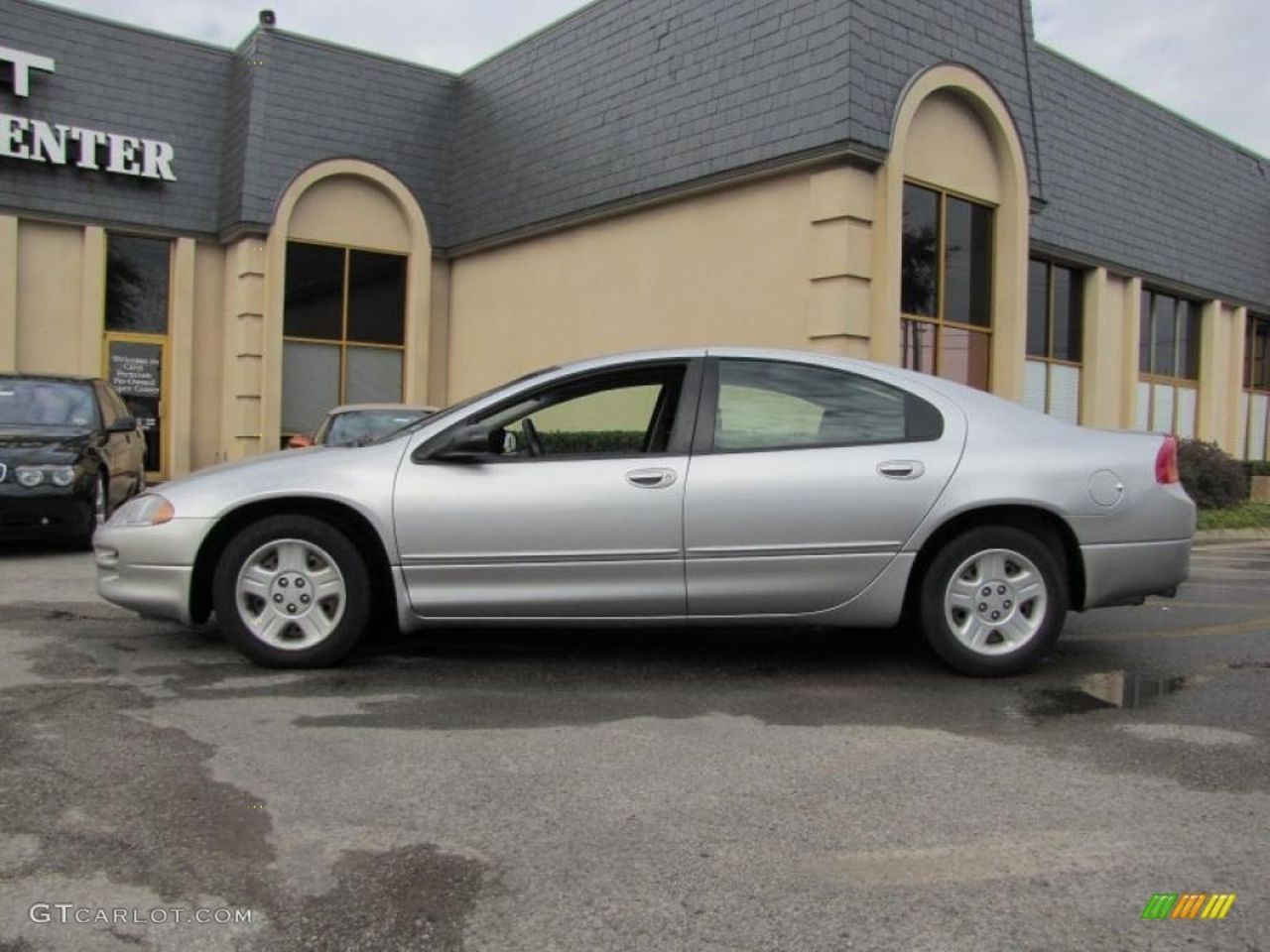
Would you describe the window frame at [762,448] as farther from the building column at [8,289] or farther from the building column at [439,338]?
the building column at [8,289]

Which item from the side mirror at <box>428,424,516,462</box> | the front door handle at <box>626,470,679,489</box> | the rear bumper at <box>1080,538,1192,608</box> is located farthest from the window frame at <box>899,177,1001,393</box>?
the side mirror at <box>428,424,516,462</box>

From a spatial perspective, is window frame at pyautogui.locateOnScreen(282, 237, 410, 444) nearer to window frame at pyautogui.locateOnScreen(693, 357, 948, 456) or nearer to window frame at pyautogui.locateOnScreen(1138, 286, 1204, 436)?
window frame at pyautogui.locateOnScreen(1138, 286, 1204, 436)

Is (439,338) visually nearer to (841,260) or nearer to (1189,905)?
(841,260)

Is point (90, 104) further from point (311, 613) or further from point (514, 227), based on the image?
point (311, 613)

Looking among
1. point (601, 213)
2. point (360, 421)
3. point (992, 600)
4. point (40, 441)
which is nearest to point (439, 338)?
point (601, 213)

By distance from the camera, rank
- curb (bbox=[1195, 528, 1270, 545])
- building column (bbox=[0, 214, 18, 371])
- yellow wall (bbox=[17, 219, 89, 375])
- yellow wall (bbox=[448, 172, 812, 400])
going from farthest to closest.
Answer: yellow wall (bbox=[17, 219, 89, 375]) → building column (bbox=[0, 214, 18, 371]) → curb (bbox=[1195, 528, 1270, 545]) → yellow wall (bbox=[448, 172, 812, 400])

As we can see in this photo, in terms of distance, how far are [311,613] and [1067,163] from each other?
15.1 meters

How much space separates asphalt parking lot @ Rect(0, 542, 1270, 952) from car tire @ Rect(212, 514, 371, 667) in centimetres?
15

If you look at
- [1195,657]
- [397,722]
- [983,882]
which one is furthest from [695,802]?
[1195,657]

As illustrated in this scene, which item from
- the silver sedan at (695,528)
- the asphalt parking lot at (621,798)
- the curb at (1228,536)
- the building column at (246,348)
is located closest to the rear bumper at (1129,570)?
the silver sedan at (695,528)

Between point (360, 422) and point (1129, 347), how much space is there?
1325 centimetres

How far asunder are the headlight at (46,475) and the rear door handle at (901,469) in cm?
671

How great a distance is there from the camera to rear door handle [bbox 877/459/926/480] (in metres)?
4.99

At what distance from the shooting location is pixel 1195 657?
5.70 meters
